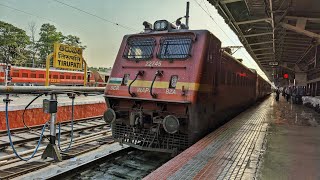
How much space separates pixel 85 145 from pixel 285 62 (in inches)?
1088

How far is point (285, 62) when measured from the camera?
31.1m

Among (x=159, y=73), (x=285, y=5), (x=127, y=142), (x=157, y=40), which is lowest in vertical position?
(x=127, y=142)

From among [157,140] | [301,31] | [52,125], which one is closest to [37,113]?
[52,125]

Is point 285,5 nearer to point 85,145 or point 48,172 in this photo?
point 85,145

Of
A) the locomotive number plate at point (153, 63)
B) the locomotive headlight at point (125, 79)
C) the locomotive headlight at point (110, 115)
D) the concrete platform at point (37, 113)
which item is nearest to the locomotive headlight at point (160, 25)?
the locomotive number plate at point (153, 63)

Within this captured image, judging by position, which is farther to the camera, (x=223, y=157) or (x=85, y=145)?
(x=85, y=145)

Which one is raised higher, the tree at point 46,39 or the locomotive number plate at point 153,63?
the tree at point 46,39

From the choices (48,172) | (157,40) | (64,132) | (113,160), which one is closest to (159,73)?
(157,40)

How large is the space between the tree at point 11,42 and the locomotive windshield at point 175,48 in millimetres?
42750

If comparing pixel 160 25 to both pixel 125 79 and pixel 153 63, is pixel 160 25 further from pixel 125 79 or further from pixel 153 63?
pixel 125 79

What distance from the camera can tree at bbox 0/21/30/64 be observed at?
46000 millimetres

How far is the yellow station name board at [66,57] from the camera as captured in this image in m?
13.4

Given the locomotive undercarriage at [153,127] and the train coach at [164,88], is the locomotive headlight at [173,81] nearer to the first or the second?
the train coach at [164,88]

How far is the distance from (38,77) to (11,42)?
15838 mm
